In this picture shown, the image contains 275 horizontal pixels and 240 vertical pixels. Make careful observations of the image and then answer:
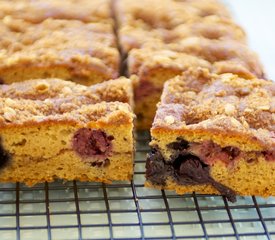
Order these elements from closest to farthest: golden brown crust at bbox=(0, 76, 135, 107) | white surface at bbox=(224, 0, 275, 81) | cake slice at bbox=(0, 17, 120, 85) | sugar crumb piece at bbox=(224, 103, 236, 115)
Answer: sugar crumb piece at bbox=(224, 103, 236, 115) < golden brown crust at bbox=(0, 76, 135, 107) < cake slice at bbox=(0, 17, 120, 85) < white surface at bbox=(224, 0, 275, 81)

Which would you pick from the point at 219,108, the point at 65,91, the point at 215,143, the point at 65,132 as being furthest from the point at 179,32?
the point at 65,132

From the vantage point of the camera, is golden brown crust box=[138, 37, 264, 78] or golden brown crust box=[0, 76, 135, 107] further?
golden brown crust box=[138, 37, 264, 78]

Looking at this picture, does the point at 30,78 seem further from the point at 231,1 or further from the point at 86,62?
the point at 231,1

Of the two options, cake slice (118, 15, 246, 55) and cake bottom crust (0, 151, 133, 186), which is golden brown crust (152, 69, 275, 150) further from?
cake slice (118, 15, 246, 55)

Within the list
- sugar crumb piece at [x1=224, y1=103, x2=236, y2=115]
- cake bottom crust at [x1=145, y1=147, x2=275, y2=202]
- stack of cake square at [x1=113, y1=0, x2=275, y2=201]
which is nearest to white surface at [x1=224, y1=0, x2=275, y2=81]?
stack of cake square at [x1=113, y1=0, x2=275, y2=201]

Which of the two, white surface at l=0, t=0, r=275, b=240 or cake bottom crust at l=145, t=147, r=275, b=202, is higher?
cake bottom crust at l=145, t=147, r=275, b=202

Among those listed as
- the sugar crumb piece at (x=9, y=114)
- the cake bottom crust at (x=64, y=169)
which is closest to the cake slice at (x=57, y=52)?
the sugar crumb piece at (x=9, y=114)

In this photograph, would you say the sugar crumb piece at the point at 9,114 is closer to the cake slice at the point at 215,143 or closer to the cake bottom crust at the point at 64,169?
the cake bottom crust at the point at 64,169
